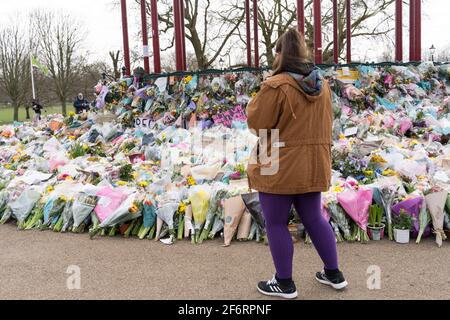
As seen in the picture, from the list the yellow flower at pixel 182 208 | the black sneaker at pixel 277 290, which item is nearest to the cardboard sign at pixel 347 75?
the yellow flower at pixel 182 208

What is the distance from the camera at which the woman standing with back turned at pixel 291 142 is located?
8.48 ft

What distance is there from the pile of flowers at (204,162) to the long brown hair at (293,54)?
171 cm

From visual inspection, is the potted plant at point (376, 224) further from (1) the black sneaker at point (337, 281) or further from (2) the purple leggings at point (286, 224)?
(2) the purple leggings at point (286, 224)

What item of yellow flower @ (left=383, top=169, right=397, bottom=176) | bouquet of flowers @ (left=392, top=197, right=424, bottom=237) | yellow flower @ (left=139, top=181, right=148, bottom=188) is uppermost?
yellow flower @ (left=383, top=169, right=397, bottom=176)

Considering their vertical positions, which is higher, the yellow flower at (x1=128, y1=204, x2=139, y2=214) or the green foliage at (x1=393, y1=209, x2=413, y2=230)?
the yellow flower at (x1=128, y1=204, x2=139, y2=214)

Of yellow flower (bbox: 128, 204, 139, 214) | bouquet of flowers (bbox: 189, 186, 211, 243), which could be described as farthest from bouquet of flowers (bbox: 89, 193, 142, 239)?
bouquet of flowers (bbox: 189, 186, 211, 243)

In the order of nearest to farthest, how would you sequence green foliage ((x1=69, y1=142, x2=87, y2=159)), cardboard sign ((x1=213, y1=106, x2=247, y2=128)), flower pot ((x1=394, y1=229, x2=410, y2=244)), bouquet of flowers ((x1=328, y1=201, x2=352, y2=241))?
flower pot ((x1=394, y1=229, x2=410, y2=244))
bouquet of flowers ((x1=328, y1=201, x2=352, y2=241))
green foliage ((x1=69, y1=142, x2=87, y2=159))
cardboard sign ((x1=213, y1=106, x2=247, y2=128))

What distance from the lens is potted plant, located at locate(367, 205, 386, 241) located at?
12.8 feet

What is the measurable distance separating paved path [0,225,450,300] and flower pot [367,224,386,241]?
0.07 m

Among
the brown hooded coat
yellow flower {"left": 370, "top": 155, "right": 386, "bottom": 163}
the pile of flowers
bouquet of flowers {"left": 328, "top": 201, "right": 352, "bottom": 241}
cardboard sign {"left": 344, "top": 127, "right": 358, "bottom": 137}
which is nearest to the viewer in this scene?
the brown hooded coat

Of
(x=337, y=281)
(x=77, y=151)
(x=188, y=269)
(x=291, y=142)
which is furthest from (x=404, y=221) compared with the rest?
(x=77, y=151)

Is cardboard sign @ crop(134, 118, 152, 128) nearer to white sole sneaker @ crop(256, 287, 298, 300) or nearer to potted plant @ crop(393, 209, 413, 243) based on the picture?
potted plant @ crop(393, 209, 413, 243)

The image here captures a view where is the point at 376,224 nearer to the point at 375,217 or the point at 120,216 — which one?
the point at 375,217

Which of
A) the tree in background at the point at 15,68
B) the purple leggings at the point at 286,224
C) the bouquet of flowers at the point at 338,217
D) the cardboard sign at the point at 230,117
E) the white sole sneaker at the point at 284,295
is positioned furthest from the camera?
the tree in background at the point at 15,68
